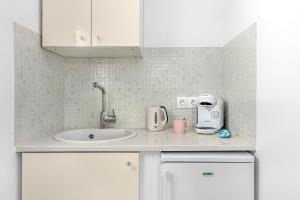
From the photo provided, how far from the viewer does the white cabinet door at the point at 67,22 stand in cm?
155

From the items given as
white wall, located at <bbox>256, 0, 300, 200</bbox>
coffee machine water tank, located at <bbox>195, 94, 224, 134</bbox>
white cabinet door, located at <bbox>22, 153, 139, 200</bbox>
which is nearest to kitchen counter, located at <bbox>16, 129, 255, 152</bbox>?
white cabinet door, located at <bbox>22, 153, 139, 200</bbox>

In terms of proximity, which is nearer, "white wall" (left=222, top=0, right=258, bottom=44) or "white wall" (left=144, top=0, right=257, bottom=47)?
"white wall" (left=222, top=0, right=258, bottom=44)

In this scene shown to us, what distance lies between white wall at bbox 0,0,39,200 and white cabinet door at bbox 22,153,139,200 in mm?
61

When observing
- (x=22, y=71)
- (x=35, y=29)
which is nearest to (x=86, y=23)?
(x=35, y=29)

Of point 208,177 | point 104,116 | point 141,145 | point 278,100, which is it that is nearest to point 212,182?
point 208,177

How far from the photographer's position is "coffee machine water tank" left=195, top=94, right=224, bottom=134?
1.73 meters

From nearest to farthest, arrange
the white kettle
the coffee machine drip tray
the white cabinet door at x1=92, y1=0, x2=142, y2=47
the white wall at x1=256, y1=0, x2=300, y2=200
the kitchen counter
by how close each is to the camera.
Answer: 1. the white wall at x1=256, y1=0, x2=300, y2=200
2. the kitchen counter
3. the white cabinet door at x1=92, y1=0, x2=142, y2=47
4. the coffee machine drip tray
5. the white kettle

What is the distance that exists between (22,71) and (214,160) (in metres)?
1.19

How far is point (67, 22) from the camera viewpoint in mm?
1557

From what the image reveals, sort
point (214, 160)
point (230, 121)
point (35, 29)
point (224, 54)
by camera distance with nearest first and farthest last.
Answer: point (214, 160)
point (35, 29)
point (230, 121)
point (224, 54)

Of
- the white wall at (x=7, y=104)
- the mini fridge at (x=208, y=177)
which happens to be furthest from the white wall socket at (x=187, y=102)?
the white wall at (x=7, y=104)

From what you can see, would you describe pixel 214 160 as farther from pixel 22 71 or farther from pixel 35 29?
pixel 35 29

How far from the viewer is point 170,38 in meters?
1.94

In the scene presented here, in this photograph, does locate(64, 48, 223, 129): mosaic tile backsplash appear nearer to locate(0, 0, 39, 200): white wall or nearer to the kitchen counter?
the kitchen counter
